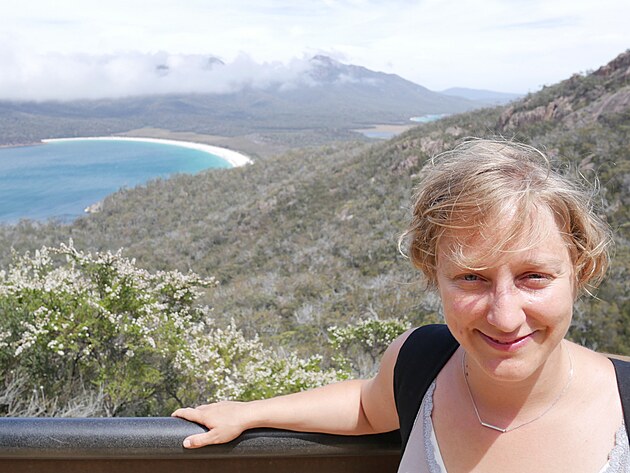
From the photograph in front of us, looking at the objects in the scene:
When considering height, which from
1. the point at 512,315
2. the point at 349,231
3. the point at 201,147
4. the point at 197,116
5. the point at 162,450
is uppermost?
the point at 197,116

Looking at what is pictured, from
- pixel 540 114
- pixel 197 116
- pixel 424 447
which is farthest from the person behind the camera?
pixel 197 116

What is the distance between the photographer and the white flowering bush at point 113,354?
5219 mm

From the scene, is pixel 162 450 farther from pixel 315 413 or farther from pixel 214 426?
pixel 315 413

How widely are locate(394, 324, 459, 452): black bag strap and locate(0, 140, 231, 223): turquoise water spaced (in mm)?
48230

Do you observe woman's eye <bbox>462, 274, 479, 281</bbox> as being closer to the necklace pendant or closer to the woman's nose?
the woman's nose

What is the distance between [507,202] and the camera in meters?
1.04

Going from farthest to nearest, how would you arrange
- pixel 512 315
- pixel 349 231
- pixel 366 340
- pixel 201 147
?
pixel 201 147 < pixel 349 231 < pixel 366 340 < pixel 512 315

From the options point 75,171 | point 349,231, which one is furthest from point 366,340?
point 75,171

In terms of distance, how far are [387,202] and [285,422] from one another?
17.3 meters

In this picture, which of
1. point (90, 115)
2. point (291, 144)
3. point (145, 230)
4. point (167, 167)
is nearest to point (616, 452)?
point (145, 230)

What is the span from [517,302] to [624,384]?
0.25 meters

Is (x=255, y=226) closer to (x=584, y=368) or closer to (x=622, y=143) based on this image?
(x=622, y=143)

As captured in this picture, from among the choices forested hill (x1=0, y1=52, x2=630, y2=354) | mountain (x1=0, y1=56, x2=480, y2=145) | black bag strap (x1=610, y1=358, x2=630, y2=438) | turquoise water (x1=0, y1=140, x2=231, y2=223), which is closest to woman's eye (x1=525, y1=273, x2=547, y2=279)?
black bag strap (x1=610, y1=358, x2=630, y2=438)

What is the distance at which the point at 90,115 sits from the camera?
164 m
